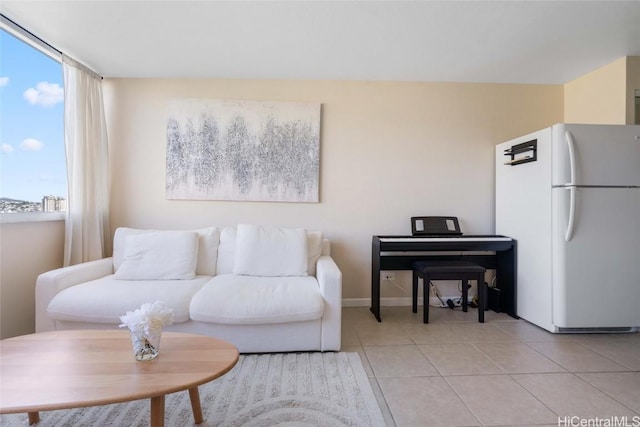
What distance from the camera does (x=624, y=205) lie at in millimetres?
2354

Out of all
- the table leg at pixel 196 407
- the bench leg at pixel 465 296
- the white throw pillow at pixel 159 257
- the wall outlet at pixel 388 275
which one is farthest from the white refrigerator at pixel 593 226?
the white throw pillow at pixel 159 257

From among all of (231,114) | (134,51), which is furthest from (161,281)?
(134,51)

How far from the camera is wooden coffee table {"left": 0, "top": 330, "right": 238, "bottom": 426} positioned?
1015 millimetres

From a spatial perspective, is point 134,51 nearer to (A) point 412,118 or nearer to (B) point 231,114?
(B) point 231,114

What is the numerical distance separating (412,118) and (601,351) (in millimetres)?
2458

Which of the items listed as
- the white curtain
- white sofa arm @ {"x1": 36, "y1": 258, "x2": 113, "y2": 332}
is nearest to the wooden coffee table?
white sofa arm @ {"x1": 36, "y1": 258, "x2": 113, "y2": 332}

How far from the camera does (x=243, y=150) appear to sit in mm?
3027

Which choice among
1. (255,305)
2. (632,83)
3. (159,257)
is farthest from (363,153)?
(632,83)

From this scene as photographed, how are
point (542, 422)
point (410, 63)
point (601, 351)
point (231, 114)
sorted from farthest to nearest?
point (231, 114) < point (410, 63) < point (601, 351) < point (542, 422)

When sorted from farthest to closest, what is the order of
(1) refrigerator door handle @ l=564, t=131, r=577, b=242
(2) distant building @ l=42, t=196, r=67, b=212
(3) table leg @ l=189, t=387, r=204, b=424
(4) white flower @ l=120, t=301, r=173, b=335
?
(2) distant building @ l=42, t=196, r=67, b=212
(1) refrigerator door handle @ l=564, t=131, r=577, b=242
(3) table leg @ l=189, t=387, r=204, b=424
(4) white flower @ l=120, t=301, r=173, b=335

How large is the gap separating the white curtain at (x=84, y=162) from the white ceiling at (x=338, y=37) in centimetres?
27

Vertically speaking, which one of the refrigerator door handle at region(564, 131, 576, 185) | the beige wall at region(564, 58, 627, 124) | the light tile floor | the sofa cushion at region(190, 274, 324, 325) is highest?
the beige wall at region(564, 58, 627, 124)

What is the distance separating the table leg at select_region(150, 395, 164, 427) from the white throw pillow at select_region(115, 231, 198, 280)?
1.44 metres

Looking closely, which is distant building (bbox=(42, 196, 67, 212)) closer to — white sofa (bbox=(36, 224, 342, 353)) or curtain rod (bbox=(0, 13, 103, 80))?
white sofa (bbox=(36, 224, 342, 353))
